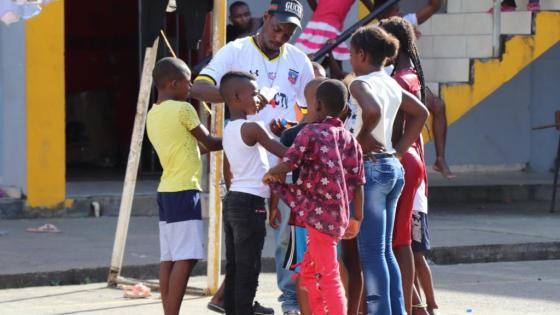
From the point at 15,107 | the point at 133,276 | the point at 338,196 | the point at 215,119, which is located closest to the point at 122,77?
the point at 15,107

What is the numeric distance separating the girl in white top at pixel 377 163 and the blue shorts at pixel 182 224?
1.05 m

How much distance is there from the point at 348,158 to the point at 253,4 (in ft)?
24.6

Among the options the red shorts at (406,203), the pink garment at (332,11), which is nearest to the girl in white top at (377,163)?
the red shorts at (406,203)

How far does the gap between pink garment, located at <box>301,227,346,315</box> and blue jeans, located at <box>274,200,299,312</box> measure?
68cm

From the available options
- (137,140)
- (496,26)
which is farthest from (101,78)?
(137,140)

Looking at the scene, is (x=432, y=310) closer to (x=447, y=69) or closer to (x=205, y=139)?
(x=205, y=139)

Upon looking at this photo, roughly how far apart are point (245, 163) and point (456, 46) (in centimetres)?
640

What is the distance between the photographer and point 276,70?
7.58 metres

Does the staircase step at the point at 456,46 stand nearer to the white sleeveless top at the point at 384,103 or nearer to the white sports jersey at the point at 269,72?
the white sports jersey at the point at 269,72

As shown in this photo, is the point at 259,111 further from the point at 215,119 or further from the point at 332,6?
the point at 332,6

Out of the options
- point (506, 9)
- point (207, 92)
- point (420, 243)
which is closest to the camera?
point (207, 92)

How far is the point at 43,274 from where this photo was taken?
955 cm

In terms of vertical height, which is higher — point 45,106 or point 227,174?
point 45,106

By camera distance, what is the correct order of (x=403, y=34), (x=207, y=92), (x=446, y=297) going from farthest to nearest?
(x=446, y=297) → (x=403, y=34) → (x=207, y=92)
